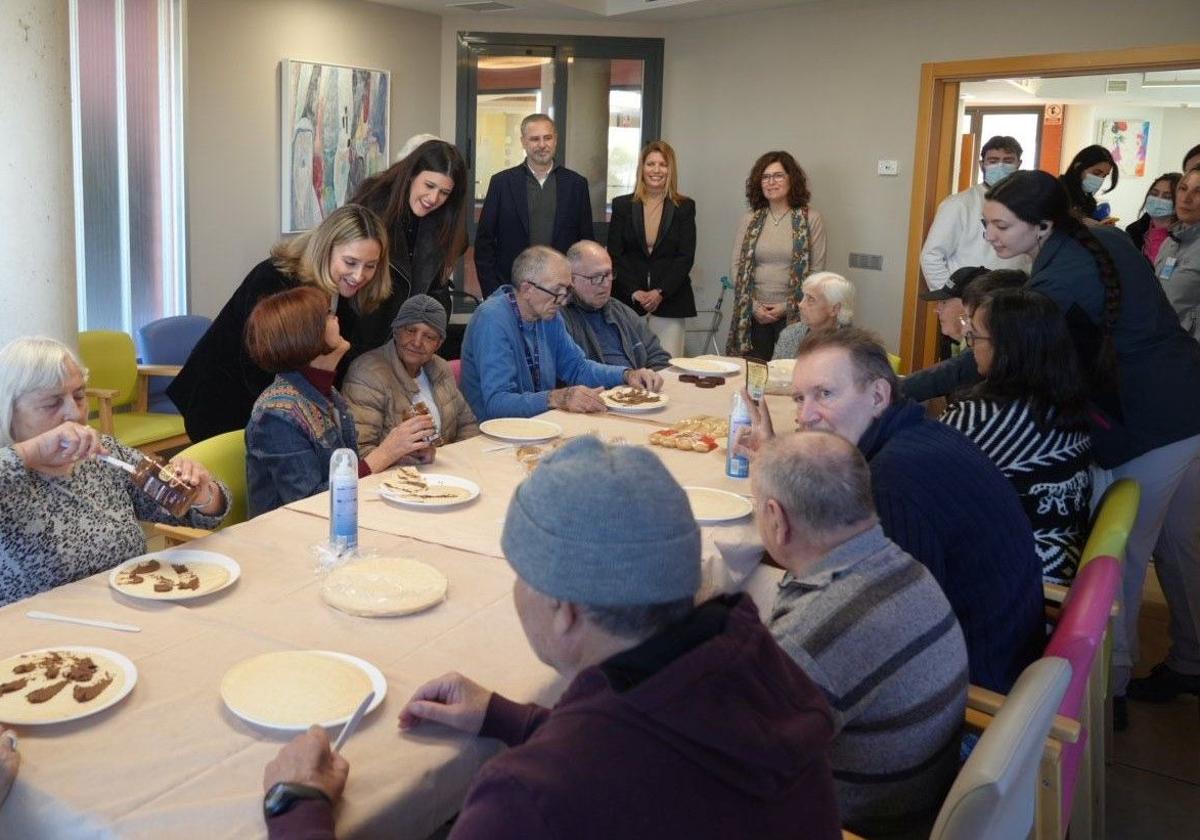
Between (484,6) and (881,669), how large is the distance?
640 centimetres

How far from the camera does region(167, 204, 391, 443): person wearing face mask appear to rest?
3.26 metres

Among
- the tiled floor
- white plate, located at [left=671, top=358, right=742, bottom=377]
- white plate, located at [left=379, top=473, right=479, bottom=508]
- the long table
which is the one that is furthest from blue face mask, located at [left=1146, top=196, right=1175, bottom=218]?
white plate, located at [left=379, top=473, right=479, bottom=508]

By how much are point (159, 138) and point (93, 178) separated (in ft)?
1.54

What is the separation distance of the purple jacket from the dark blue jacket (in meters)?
1.06

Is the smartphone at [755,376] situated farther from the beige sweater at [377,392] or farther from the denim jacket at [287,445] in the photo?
the denim jacket at [287,445]

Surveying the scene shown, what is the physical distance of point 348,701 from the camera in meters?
1.54

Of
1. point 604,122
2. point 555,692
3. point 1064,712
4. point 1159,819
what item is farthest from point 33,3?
point 604,122

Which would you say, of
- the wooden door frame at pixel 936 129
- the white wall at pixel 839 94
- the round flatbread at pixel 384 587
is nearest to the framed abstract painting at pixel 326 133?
the white wall at pixel 839 94

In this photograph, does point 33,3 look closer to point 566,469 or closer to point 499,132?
point 566,469

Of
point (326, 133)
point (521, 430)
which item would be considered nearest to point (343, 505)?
point (521, 430)

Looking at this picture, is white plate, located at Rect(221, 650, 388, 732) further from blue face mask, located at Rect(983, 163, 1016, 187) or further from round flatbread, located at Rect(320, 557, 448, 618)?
blue face mask, located at Rect(983, 163, 1016, 187)

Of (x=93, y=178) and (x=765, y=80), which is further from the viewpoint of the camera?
(x=765, y=80)

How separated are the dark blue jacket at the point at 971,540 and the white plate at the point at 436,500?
993 millimetres

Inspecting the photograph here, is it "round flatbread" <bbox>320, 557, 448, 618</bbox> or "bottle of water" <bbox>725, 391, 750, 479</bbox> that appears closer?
"round flatbread" <bbox>320, 557, 448, 618</bbox>
